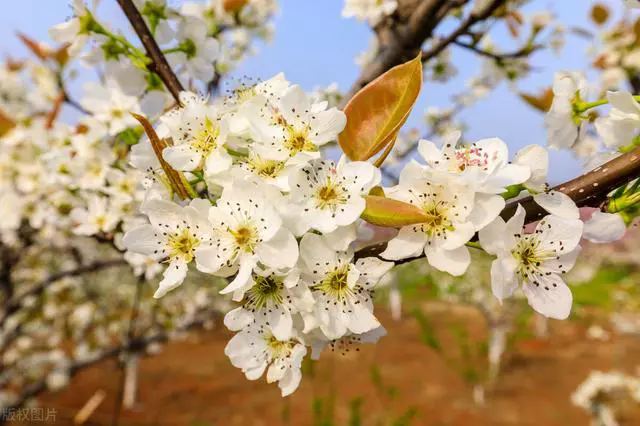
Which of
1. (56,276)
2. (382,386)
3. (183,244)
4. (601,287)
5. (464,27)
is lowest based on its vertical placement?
(601,287)

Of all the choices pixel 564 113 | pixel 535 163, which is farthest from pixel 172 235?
pixel 564 113

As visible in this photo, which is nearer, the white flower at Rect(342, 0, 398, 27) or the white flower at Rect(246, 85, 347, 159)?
the white flower at Rect(246, 85, 347, 159)

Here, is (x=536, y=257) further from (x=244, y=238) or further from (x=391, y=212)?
(x=244, y=238)

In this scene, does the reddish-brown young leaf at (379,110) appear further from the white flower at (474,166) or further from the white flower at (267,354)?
the white flower at (267,354)

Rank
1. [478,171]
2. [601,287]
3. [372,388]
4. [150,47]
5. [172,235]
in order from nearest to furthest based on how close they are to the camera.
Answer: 1. [478,171]
2. [172,235]
3. [150,47]
4. [372,388]
5. [601,287]

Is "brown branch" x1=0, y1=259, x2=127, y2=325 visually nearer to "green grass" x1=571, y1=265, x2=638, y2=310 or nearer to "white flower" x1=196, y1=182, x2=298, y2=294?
"white flower" x1=196, y1=182, x2=298, y2=294

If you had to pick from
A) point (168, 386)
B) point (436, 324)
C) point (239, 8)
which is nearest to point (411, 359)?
point (436, 324)

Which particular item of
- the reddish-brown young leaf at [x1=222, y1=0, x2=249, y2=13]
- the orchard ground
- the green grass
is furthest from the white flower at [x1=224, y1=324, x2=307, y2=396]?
the green grass

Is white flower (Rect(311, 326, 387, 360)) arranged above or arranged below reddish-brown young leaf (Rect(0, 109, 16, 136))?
below

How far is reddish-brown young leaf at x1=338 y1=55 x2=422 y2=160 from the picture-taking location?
0.49 metres

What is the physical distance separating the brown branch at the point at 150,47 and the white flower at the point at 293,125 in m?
0.21

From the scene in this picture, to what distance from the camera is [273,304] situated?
51 cm

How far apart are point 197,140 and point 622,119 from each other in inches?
17.0

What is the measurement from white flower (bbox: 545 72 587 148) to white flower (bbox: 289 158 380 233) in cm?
30
